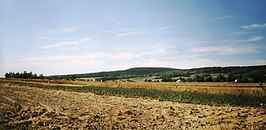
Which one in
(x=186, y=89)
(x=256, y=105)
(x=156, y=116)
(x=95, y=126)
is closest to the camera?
(x=95, y=126)

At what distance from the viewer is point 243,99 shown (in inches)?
1240

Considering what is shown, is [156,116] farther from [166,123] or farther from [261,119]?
[261,119]

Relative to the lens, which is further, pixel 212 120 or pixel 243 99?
pixel 243 99

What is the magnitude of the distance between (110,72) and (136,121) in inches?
7120

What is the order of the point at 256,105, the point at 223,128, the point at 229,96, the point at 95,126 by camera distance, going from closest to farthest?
the point at 223,128, the point at 95,126, the point at 256,105, the point at 229,96

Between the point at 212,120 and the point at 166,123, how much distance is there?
3.03 m

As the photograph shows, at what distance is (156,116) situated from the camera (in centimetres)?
2150

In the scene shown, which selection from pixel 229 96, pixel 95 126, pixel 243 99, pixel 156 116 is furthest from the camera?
pixel 229 96

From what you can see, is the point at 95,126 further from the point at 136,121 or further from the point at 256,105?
the point at 256,105

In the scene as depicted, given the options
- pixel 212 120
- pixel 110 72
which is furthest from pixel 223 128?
pixel 110 72

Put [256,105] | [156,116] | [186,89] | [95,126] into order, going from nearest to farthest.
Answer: [95,126] < [156,116] < [256,105] < [186,89]

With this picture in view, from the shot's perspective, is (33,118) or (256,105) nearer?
(33,118)

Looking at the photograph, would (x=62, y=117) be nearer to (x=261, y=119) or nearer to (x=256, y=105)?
(x=261, y=119)

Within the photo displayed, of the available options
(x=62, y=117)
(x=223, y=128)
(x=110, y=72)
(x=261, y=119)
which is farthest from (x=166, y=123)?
(x=110, y=72)
